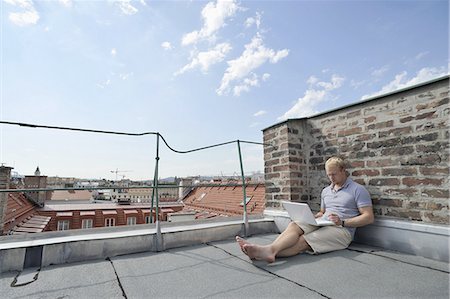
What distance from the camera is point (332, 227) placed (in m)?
1.85

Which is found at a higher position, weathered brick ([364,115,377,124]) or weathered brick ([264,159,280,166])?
weathered brick ([364,115,377,124])

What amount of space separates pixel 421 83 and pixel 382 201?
99 cm

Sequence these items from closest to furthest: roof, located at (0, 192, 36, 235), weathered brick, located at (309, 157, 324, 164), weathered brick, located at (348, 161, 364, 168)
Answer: weathered brick, located at (348, 161, 364, 168)
weathered brick, located at (309, 157, 324, 164)
roof, located at (0, 192, 36, 235)

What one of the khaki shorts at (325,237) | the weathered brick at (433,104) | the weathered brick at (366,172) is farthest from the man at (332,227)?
the weathered brick at (433,104)

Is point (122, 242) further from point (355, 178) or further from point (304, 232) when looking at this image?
point (355, 178)

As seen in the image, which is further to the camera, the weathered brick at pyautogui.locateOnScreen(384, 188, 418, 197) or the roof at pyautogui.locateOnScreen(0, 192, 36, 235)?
the roof at pyautogui.locateOnScreen(0, 192, 36, 235)

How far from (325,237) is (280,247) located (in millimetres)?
417

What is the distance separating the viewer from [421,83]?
1.79 m

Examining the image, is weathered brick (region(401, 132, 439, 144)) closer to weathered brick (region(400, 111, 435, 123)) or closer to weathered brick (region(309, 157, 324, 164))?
weathered brick (region(400, 111, 435, 123))

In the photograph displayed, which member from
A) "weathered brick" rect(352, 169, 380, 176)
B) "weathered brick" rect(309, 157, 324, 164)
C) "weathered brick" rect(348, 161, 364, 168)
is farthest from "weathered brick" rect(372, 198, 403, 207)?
"weathered brick" rect(309, 157, 324, 164)

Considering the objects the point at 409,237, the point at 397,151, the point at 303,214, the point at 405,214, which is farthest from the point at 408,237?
the point at 303,214

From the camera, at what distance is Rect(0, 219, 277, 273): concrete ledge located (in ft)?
4.66

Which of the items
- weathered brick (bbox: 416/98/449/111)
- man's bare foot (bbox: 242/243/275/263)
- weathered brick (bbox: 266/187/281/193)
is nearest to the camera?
man's bare foot (bbox: 242/243/275/263)

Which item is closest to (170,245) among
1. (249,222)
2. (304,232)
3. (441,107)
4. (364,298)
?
(249,222)
